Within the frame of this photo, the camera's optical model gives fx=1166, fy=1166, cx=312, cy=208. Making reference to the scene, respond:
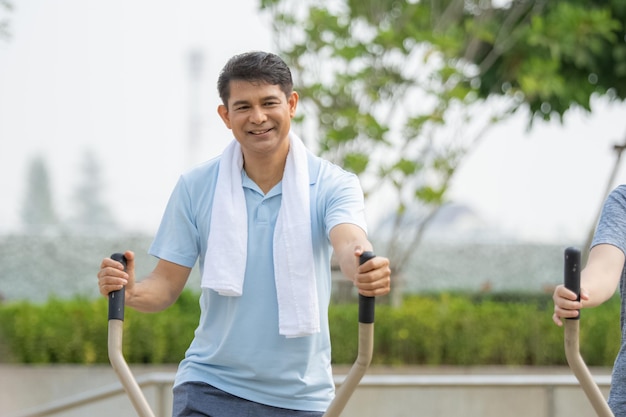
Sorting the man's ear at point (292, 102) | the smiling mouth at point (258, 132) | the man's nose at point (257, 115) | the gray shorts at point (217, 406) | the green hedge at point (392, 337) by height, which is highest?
the man's ear at point (292, 102)

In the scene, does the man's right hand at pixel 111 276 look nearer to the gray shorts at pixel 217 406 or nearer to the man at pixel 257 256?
the man at pixel 257 256

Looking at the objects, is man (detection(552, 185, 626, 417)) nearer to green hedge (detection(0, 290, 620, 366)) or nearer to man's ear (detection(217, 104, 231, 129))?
man's ear (detection(217, 104, 231, 129))

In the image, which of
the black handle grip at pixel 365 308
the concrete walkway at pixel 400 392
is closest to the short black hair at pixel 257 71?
the black handle grip at pixel 365 308

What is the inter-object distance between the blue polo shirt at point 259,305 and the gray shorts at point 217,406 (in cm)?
2

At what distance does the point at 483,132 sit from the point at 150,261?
3.58m

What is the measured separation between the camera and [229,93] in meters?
2.86

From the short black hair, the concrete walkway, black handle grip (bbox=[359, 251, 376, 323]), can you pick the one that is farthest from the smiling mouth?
the concrete walkway

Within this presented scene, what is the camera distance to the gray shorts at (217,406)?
2762 millimetres

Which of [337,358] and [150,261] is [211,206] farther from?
[150,261]

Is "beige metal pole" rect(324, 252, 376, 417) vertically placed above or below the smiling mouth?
below

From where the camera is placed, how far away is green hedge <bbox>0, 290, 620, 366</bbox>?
775 centimetres

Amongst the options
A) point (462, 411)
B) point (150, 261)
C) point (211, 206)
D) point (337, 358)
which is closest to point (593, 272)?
point (211, 206)

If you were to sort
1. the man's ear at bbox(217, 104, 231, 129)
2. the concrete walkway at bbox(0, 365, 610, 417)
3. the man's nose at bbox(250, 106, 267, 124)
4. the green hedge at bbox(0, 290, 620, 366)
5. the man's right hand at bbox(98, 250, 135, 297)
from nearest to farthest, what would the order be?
the man's right hand at bbox(98, 250, 135, 297) < the man's nose at bbox(250, 106, 267, 124) < the man's ear at bbox(217, 104, 231, 129) < the concrete walkway at bbox(0, 365, 610, 417) < the green hedge at bbox(0, 290, 620, 366)

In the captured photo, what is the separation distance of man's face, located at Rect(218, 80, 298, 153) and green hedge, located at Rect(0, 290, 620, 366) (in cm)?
496
